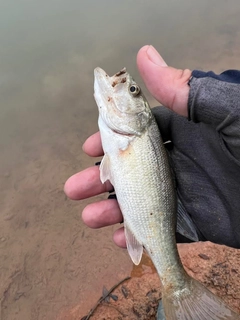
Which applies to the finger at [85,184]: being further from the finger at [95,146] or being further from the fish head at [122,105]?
the fish head at [122,105]

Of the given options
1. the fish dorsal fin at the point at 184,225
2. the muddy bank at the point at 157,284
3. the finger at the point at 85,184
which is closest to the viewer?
the fish dorsal fin at the point at 184,225

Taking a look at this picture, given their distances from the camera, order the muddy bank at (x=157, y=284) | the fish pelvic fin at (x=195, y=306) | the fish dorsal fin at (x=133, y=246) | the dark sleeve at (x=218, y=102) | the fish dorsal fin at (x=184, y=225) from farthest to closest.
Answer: the muddy bank at (x=157, y=284) → the fish dorsal fin at (x=184, y=225) → the fish dorsal fin at (x=133, y=246) → the fish pelvic fin at (x=195, y=306) → the dark sleeve at (x=218, y=102)

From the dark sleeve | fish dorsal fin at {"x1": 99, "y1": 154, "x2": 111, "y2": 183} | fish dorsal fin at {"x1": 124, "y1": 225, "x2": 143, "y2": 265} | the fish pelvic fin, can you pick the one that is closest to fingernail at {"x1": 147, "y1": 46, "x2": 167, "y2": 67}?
the dark sleeve

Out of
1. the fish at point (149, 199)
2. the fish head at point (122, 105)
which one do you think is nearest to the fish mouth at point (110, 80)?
the fish head at point (122, 105)

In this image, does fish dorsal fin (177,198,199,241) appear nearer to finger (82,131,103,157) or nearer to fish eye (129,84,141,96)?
finger (82,131,103,157)

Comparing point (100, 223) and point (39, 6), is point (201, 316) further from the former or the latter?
point (39, 6)

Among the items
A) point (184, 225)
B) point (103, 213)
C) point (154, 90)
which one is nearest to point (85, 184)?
point (103, 213)

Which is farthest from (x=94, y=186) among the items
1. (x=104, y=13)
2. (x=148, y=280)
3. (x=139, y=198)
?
(x=104, y=13)
